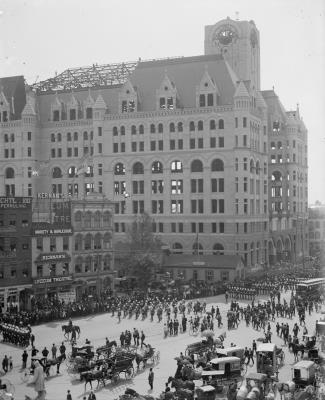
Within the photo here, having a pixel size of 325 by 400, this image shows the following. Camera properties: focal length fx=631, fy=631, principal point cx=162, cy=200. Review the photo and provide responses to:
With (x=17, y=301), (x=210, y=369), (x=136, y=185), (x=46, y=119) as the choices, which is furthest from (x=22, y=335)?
(x=46, y=119)

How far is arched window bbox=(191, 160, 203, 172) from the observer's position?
113 metres

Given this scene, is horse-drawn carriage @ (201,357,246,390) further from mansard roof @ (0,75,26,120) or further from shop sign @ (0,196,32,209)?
mansard roof @ (0,75,26,120)

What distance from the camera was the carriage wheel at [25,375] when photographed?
44.8m

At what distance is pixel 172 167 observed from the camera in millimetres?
114625

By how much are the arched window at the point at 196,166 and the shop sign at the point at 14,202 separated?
37.6 meters

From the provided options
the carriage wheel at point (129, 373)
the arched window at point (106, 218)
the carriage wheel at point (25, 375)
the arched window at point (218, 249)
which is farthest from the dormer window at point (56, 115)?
the carriage wheel at point (129, 373)

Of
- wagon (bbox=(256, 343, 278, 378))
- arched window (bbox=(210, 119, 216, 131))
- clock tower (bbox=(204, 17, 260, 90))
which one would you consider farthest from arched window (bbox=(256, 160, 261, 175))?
wagon (bbox=(256, 343, 278, 378))

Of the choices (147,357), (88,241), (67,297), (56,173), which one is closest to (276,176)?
(56,173)

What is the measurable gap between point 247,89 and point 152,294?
4854 cm

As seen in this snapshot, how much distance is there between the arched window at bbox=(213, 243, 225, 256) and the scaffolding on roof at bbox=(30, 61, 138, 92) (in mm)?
45543

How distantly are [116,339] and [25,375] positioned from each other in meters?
14.5

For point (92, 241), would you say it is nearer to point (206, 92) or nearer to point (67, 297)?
point (67, 297)

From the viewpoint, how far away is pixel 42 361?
154ft

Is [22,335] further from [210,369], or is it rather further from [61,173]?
[61,173]
